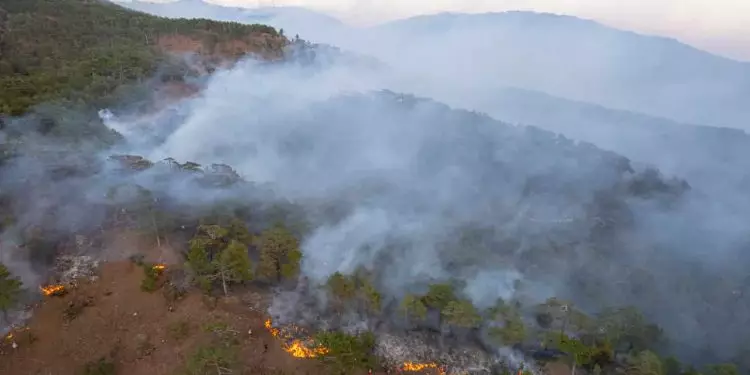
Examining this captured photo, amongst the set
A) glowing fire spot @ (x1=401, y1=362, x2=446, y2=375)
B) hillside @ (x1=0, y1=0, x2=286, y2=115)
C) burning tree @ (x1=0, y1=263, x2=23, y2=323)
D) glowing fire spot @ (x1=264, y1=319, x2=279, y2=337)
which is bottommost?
glowing fire spot @ (x1=401, y1=362, x2=446, y2=375)

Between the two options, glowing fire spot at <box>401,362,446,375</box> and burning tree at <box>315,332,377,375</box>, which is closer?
burning tree at <box>315,332,377,375</box>

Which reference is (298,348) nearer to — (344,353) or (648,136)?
(344,353)

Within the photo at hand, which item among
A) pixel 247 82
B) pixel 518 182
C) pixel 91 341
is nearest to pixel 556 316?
pixel 518 182

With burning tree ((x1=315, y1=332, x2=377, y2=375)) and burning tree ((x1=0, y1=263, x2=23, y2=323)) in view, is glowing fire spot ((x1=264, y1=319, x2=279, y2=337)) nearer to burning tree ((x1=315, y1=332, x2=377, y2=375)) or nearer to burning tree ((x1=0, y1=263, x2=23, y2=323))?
burning tree ((x1=315, y1=332, x2=377, y2=375))

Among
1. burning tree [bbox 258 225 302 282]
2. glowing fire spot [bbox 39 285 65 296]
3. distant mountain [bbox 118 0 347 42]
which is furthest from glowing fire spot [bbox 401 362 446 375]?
distant mountain [bbox 118 0 347 42]

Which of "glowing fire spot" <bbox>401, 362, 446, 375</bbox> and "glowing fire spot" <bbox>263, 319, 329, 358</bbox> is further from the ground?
"glowing fire spot" <bbox>263, 319, 329, 358</bbox>

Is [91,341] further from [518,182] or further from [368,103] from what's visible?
[368,103]

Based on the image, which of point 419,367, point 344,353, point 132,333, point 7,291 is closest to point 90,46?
point 7,291
